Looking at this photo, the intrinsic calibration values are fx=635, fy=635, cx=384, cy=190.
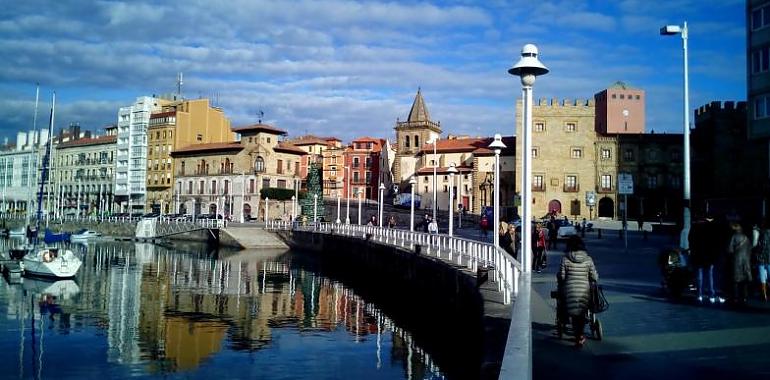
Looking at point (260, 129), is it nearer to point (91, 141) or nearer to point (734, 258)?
point (91, 141)

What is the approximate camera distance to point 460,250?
23.3m

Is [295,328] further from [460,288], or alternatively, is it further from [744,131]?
[744,131]

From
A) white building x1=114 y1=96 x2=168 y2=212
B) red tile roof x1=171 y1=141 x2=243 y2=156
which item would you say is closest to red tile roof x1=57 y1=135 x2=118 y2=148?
white building x1=114 y1=96 x2=168 y2=212

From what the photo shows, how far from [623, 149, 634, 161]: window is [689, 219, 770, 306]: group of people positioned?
2484 inches

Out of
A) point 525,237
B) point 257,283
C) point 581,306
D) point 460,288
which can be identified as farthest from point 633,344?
point 257,283

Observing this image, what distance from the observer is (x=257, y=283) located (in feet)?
121

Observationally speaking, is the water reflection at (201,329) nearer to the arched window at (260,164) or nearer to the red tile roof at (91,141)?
the arched window at (260,164)

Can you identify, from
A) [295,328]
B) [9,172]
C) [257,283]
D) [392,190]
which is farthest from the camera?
[9,172]

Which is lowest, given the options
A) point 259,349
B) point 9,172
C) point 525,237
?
point 259,349

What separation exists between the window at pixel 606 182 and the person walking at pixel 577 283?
67.6m

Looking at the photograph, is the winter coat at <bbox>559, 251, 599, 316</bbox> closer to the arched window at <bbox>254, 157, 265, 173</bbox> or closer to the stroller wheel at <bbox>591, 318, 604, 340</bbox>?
the stroller wheel at <bbox>591, 318, 604, 340</bbox>

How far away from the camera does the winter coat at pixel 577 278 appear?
31.4ft

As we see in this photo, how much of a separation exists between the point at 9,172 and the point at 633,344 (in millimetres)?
141618

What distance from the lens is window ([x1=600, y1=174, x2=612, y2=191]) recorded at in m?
73.6
